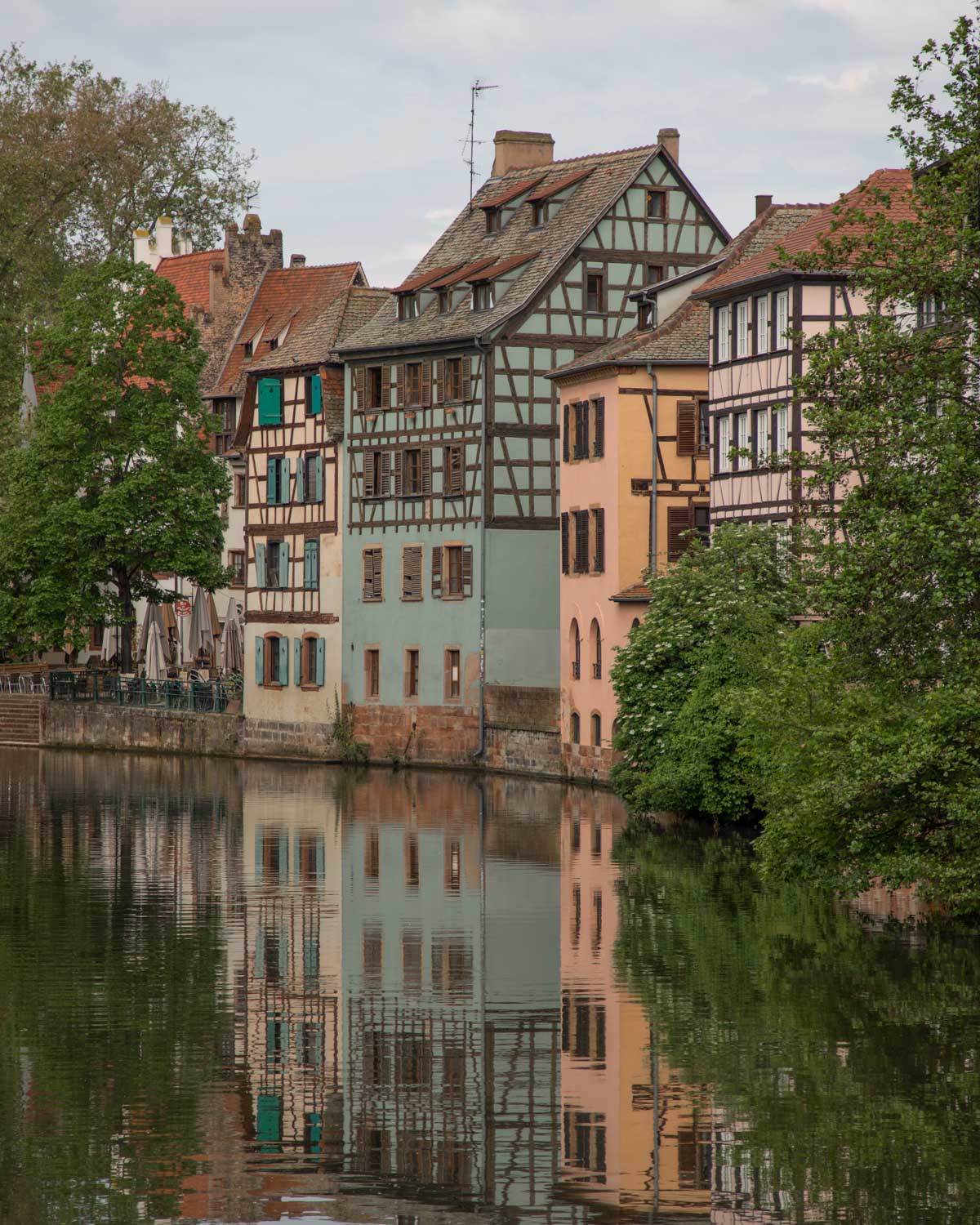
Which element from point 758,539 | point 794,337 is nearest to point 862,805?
point 794,337

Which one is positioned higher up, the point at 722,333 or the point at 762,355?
the point at 722,333

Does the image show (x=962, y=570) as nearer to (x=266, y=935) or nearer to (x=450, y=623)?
(x=266, y=935)

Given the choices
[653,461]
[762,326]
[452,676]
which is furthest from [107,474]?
[762,326]

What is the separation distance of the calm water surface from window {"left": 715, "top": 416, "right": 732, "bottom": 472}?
14401 millimetres

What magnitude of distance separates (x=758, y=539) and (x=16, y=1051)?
85.9 ft

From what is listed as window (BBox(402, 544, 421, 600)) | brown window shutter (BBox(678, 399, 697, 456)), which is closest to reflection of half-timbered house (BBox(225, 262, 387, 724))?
window (BBox(402, 544, 421, 600))

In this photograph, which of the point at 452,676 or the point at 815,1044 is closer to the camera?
the point at 815,1044

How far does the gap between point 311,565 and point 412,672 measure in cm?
568

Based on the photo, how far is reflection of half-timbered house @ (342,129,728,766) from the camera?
181 ft

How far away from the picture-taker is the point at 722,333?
46906 mm

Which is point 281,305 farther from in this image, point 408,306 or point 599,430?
point 599,430

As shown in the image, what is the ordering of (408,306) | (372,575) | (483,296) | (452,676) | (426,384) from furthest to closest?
(408,306), (372,575), (426,384), (483,296), (452,676)

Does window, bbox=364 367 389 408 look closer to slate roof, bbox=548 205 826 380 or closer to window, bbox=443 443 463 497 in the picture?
window, bbox=443 443 463 497

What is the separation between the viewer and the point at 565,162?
59562mm
